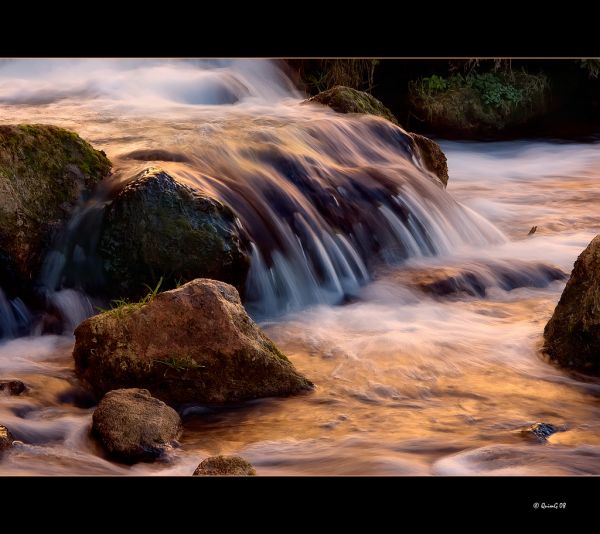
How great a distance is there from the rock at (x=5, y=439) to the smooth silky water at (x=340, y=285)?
1.7 inches

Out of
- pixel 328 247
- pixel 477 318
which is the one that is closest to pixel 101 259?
pixel 328 247

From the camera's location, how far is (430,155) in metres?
7.97

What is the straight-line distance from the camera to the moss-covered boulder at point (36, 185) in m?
4.80

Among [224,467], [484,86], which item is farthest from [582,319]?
[484,86]

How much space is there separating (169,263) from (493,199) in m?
4.70

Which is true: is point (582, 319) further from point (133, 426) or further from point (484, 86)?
point (484, 86)

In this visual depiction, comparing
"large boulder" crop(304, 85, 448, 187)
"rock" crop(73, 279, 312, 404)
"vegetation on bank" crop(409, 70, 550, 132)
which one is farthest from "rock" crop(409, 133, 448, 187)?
"rock" crop(73, 279, 312, 404)

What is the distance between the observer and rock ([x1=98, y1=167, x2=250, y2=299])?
4.80m

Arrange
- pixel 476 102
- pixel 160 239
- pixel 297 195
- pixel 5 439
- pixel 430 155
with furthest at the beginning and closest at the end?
pixel 476 102 → pixel 430 155 → pixel 297 195 → pixel 160 239 → pixel 5 439

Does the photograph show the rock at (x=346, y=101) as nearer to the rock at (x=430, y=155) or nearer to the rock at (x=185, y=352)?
the rock at (x=430, y=155)

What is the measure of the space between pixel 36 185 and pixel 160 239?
824 mm

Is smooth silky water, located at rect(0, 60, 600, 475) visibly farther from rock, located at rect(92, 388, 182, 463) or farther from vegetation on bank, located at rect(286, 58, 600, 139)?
vegetation on bank, located at rect(286, 58, 600, 139)

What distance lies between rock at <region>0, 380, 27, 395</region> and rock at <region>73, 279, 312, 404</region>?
1.00ft
